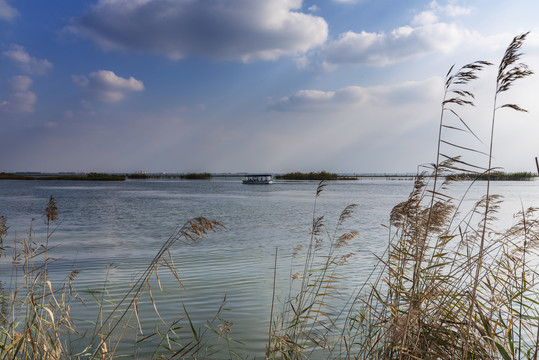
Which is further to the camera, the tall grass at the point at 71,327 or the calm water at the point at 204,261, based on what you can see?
the calm water at the point at 204,261

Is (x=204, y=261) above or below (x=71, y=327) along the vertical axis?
below

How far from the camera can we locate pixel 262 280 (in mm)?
7668

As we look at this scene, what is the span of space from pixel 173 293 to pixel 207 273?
→ 150 centimetres

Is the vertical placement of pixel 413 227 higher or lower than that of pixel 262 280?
higher

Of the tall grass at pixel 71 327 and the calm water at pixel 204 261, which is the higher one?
the tall grass at pixel 71 327

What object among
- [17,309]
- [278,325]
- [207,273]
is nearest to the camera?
[278,325]

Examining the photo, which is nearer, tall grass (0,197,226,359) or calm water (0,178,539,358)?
tall grass (0,197,226,359)

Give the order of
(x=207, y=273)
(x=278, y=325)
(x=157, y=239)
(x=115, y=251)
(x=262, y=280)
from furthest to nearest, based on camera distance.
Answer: (x=157, y=239), (x=115, y=251), (x=207, y=273), (x=262, y=280), (x=278, y=325)

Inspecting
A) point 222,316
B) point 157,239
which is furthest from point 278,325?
point 157,239

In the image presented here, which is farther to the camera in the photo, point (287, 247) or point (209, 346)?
point (287, 247)

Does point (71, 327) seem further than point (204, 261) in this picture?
No

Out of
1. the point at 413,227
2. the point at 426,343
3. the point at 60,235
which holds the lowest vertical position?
the point at 60,235

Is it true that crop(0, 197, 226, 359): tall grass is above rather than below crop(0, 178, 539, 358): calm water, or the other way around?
above

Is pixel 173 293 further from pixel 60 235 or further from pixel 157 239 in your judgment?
pixel 60 235
